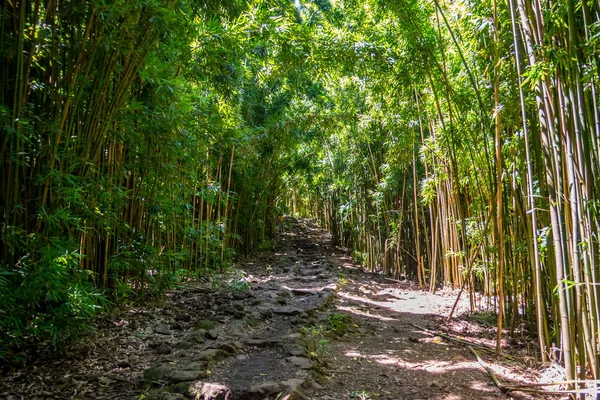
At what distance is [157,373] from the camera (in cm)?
224

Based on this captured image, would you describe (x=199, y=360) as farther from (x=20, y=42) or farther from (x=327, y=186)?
(x=327, y=186)

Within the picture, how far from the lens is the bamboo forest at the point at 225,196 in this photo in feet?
6.57

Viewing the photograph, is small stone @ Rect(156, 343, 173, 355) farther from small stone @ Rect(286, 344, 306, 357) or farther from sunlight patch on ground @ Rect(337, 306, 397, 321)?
sunlight patch on ground @ Rect(337, 306, 397, 321)

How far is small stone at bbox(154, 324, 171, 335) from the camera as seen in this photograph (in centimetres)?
304

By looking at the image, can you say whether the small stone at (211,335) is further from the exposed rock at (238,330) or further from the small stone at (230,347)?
the small stone at (230,347)

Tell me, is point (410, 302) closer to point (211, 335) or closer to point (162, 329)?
point (211, 335)

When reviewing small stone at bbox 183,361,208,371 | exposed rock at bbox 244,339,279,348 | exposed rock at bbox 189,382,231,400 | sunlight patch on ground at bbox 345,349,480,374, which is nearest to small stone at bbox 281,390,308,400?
exposed rock at bbox 189,382,231,400

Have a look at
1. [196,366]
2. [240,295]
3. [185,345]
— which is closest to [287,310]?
[240,295]

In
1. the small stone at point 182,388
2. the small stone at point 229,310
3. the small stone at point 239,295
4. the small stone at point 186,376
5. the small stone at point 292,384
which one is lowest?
the small stone at point 182,388

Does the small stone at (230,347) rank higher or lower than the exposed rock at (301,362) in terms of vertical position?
higher

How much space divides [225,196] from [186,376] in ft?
12.7

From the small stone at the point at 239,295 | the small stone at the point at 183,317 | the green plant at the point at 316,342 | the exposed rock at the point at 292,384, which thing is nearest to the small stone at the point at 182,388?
the exposed rock at the point at 292,384

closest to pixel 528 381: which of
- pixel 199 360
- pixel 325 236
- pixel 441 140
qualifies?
pixel 199 360

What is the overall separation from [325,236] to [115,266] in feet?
37.4
